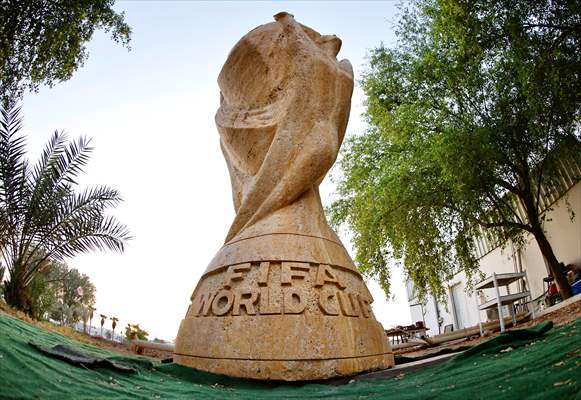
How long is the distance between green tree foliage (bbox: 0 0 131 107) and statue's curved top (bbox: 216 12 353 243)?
203 centimetres

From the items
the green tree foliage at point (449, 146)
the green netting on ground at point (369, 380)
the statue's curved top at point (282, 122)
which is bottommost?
the green netting on ground at point (369, 380)

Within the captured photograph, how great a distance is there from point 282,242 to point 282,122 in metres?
1.44

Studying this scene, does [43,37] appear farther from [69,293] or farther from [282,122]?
[69,293]

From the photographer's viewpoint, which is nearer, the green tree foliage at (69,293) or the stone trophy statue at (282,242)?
the stone trophy statue at (282,242)

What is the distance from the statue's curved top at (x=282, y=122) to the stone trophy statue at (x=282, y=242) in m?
0.01

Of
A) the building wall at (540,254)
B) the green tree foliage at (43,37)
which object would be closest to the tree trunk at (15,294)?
the green tree foliage at (43,37)

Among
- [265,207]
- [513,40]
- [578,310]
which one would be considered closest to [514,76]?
[513,40]

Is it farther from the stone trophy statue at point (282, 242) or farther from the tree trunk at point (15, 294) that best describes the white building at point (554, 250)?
the tree trunk at point (15, 294)

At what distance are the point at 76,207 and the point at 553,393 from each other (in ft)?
34.7

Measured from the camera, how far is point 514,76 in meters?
9.87

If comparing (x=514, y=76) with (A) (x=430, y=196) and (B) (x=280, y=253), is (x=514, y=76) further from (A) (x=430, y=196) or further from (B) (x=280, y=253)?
(B) (x=280, y=253)

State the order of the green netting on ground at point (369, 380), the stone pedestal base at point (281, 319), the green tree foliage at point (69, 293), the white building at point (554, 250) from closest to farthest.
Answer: the green netting on ground at point (369, 380), the stone pedestal base at point (281, 319), the white building at point (554, 250), the green tree foliage at point (69, 293)

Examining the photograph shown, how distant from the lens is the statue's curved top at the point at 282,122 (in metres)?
5.00

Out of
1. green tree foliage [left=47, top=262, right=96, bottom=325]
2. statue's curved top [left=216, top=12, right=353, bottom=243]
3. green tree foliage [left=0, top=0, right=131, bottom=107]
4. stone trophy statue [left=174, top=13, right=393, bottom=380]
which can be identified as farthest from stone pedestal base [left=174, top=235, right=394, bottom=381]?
green tree foliage [left=47, top=262, right=96, bottom=325]
